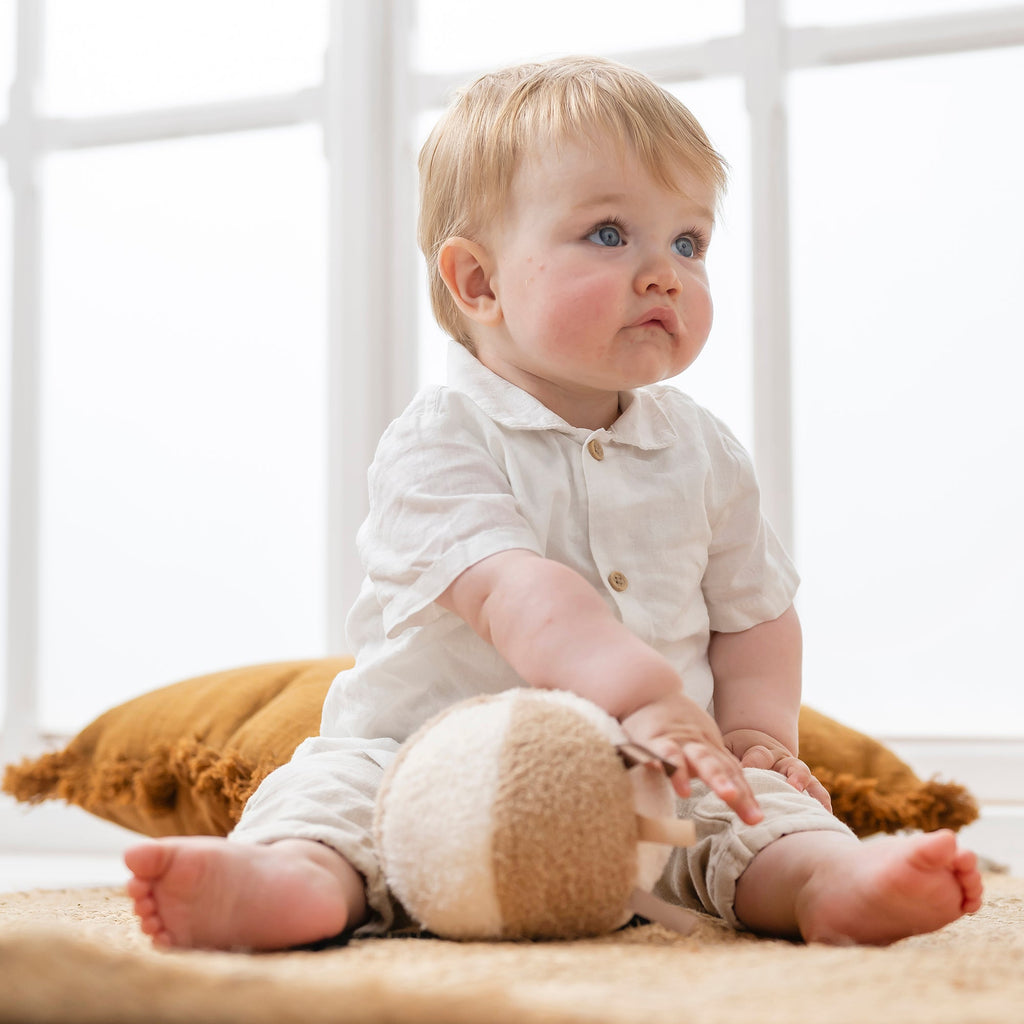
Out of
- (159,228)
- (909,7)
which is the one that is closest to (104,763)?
(159,228)

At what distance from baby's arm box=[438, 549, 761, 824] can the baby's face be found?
7.6 inches

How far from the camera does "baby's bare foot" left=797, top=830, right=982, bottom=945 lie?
2.28ft

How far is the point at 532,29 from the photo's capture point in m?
2.10

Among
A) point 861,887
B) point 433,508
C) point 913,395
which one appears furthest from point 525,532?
point 913,395

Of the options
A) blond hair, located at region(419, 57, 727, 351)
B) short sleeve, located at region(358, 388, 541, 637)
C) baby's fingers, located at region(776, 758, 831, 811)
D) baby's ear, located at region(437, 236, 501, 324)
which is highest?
blond hair, located at region(419, 57, 727, 351)

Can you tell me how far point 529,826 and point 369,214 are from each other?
150 cm

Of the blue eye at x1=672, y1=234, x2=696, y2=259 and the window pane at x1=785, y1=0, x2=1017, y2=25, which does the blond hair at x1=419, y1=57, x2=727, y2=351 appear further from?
the window pane at x1=785, y1=0, x2=1017, y2=25

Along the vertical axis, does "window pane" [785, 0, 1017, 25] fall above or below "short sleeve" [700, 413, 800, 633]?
above

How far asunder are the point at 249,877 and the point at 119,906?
1.62 ft

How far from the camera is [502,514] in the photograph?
0.89 meters

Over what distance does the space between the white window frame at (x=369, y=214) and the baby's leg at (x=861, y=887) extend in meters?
1.07

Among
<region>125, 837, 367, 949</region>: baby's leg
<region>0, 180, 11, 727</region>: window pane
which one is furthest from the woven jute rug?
<region>0, 180, 11, 727</region>: window pane

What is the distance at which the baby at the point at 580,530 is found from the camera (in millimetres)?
785

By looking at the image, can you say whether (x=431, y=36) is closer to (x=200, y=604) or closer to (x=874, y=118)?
(x=874, y=118)
